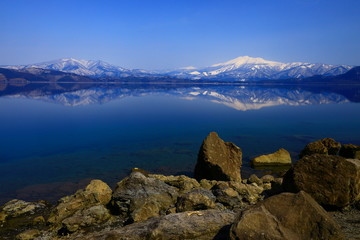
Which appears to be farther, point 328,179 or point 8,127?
point 8,127

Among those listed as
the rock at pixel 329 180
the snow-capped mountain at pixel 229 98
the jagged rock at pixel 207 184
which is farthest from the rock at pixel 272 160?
the snow-capped mountain at pixel 229 98

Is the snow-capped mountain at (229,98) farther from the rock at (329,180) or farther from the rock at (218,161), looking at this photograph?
the rock at (329,180)

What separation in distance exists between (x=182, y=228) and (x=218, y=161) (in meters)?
11.0

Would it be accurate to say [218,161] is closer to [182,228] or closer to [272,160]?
[272,160]

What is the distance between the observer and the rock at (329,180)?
11.0m

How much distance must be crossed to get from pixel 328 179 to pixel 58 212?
12506 mm

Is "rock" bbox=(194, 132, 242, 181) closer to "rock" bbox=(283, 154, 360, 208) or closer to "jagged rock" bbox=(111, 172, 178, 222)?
"jagged rock" bbox=(111, 172, 178, 222)

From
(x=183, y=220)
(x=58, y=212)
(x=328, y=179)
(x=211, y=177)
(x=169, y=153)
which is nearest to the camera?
(x=183, y=220)

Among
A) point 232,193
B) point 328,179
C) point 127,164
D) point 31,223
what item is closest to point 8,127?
point 127,164

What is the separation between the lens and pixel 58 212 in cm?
1341

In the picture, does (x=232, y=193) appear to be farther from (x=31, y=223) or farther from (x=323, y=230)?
(x=31, y=223)

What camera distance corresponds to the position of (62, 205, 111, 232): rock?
12.0 meters

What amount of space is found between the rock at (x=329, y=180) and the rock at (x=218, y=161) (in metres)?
7.36

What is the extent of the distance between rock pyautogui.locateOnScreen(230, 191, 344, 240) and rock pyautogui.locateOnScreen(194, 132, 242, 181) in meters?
10.7
